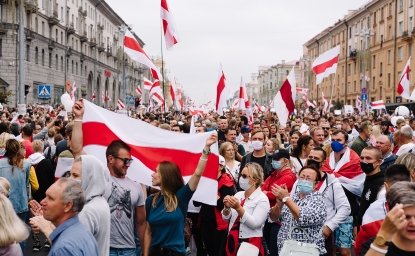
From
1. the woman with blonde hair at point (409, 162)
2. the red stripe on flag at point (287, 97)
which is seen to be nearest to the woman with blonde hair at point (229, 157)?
the woman with blonde hair at point (409, 162)

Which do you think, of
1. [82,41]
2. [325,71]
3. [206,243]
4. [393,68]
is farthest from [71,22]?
[206,243]

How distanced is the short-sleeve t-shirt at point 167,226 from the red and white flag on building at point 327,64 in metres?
14.5

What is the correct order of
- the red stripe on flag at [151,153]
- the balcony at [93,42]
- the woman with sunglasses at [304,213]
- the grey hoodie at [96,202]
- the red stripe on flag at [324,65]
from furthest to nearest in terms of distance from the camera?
the balcony at [93,42] → the red stripe on flag at [324,65] → the red stripe on flag at [151,153] → the woman with sunglasses at [304,213] → the grey hoodie at [96,202]

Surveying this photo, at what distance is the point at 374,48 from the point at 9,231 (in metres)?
68.0

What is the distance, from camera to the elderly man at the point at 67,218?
3822 millimetres

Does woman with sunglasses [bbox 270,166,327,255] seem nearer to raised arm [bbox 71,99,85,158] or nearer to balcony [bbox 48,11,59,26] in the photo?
raised arm [bbox 71,99,85,158]

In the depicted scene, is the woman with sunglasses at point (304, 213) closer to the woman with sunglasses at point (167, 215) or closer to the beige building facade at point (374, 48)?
the woman with sunglasses at point (167, 215)

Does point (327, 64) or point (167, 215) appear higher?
point (327, 64)

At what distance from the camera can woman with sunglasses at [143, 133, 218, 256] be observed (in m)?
5.48

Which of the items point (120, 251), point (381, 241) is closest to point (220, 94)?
point (120, 251)

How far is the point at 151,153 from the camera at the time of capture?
6.45 m

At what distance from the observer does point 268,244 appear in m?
7.81

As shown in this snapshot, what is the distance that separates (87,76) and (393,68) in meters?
36.8

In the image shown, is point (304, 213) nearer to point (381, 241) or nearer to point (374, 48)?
point (381, 241)
